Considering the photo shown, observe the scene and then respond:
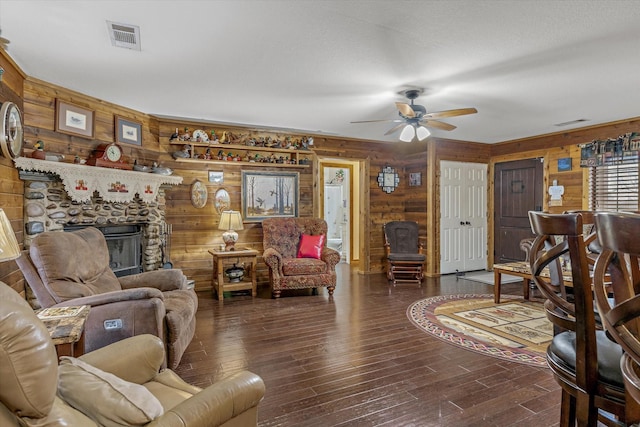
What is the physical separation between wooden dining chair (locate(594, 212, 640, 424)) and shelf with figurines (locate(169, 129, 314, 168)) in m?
4.78

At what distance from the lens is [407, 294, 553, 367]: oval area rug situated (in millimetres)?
3053

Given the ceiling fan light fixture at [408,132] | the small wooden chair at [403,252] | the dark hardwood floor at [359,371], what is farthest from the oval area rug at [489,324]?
the ceiling fan light fixture at [408,132]

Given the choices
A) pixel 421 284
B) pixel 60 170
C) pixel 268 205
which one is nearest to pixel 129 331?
pixel 60 170

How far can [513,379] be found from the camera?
8.34 ft

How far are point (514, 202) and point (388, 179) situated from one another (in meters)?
2.26

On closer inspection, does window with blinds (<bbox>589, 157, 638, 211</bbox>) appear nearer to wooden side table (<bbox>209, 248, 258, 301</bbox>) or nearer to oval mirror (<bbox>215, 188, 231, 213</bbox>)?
wooden side table (<bbox>209, 248, 258, 301</bbox>)

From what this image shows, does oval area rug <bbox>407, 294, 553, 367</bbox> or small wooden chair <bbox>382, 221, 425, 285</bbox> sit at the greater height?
small wooden chair <bbox>382, 221, 425, 285</bbox>

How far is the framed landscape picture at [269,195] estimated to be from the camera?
5445 mm

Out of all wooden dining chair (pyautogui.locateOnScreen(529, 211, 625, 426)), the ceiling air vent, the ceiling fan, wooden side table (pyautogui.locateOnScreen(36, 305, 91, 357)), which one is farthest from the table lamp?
wooden dining chair (pyautogui.locateOnScreen(529, 211, 625, 426))

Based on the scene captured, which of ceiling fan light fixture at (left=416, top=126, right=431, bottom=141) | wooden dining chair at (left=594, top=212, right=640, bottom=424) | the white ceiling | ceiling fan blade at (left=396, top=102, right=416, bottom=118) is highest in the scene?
the white ceiling

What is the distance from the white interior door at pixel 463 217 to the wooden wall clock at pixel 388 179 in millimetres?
821

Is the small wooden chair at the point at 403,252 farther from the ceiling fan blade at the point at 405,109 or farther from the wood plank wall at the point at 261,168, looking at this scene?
the ceiling fan blade at the point at 405,109

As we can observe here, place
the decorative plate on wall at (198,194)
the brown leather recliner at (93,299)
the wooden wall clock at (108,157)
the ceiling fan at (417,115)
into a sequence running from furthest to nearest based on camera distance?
1. the decorative plate on wall at (198,194)
2. the wooden wall clock at (108,157)
3. the ceiling fan at (417,115)
4. the brown leather recliner at (93,299)

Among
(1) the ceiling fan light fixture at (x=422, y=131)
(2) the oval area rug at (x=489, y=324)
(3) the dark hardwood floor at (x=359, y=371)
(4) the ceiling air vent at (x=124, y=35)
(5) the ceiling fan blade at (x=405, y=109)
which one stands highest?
(4) the ceiling air vent at (x=124, y=35)
